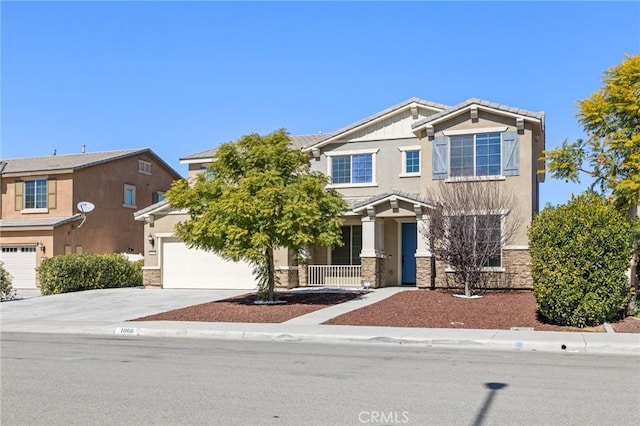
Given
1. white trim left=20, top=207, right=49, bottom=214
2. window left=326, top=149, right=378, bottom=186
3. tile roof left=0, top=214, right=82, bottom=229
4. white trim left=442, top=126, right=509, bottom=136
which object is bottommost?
tile roof left=0, top=214, right=82, bottom=229

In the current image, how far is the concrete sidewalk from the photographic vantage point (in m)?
13.2

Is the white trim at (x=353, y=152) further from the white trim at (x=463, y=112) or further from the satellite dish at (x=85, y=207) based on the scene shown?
the satellite dish at (x=85, y=207)

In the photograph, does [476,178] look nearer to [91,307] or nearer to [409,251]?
[409,251]

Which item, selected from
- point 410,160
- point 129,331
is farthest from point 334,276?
point 129,331

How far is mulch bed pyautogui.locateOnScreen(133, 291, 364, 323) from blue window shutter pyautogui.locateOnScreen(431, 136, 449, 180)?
5.04 metres

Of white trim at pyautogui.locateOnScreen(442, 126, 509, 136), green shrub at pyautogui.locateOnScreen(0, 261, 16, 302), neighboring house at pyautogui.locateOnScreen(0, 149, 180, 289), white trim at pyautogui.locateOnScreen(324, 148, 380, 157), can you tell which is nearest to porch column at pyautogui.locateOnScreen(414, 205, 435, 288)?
white trim at pyautogui.locateOnScreen(442, 126, 509, 136)

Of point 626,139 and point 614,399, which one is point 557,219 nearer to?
point 626,139

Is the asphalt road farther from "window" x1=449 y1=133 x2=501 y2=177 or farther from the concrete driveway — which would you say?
"window" x1=449 y1=133 x2=501 y2=177

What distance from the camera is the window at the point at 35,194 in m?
34.6

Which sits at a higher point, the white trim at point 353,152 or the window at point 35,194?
the white trim at point 353,152

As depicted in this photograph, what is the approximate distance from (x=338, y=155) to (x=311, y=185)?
7606mm

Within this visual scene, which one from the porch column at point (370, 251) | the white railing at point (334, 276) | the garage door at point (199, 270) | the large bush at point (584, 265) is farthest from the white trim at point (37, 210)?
the large bush at point (584, 265)

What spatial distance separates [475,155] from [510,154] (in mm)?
1193

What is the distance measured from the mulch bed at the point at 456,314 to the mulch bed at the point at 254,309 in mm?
1673
